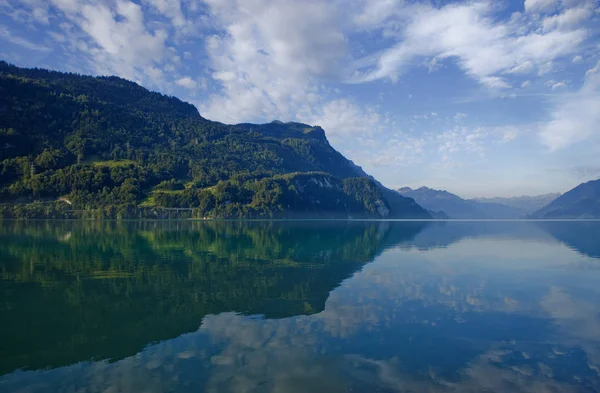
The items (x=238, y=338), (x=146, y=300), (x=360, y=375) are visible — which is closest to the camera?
(x=360, y=375)

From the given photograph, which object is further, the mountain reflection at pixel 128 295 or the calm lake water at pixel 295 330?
the mountain reflection at pixel 128 295

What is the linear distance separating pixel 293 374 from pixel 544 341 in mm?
14265

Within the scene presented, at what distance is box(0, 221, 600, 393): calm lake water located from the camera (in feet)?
49.2

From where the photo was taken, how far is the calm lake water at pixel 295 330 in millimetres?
15008

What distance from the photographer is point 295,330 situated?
21078 millimetres

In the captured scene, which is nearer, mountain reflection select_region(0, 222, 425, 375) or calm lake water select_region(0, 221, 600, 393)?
calm lake water select_region(0, 221, 600, 393)

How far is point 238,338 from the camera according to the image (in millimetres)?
19484

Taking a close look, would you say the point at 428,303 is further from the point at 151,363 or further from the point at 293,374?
the point at 151,363

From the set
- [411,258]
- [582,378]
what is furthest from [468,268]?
[582,378]

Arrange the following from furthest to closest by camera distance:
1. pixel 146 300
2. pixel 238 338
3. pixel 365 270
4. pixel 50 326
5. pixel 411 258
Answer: pixel 411 258 → pixel 365 270 → pixel 146 300 → pixel 50 326 → pixel 238 338

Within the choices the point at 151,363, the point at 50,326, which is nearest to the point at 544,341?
the point at 151,363

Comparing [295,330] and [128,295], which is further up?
[128,295]

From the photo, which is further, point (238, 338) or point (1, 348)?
point (238, 338)

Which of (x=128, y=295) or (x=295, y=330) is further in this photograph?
(x=128, y=295)
